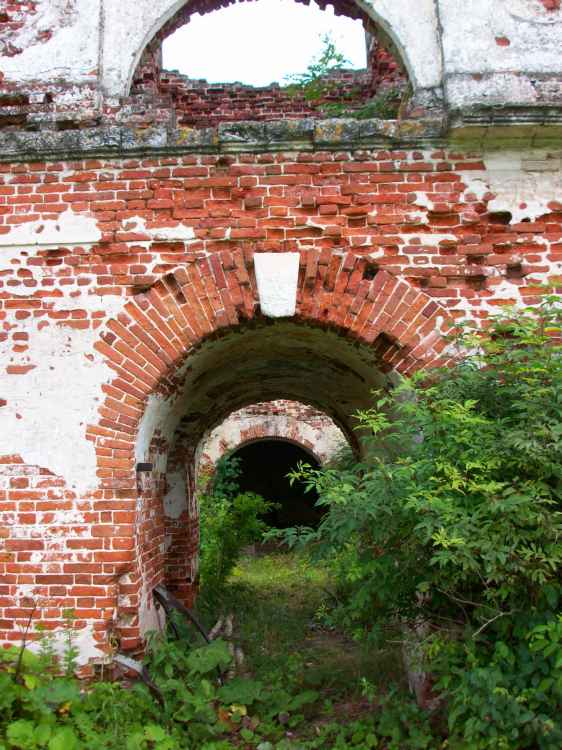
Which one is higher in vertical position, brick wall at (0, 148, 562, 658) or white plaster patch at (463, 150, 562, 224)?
white plaster patch at (463, 150, 562, 224)

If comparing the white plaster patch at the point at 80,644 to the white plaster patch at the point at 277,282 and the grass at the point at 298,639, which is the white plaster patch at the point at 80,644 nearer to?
the grass at the point at 298,639

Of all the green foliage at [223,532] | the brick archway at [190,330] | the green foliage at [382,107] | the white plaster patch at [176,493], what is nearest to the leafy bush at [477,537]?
the brick archway at [190,330]

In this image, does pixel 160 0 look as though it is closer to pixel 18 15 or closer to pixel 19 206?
pixel 18 15

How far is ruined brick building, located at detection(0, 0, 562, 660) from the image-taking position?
15.4 ft

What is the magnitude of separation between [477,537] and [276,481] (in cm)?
1557

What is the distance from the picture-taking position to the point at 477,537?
361cm

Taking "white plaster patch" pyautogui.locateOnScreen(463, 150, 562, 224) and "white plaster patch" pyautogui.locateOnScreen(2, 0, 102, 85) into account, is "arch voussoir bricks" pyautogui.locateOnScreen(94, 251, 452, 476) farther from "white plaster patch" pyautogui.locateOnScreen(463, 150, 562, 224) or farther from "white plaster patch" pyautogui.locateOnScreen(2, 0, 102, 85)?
"white plaster patch" pyautogui.locateOnScreen(2, 0, 102, 85)

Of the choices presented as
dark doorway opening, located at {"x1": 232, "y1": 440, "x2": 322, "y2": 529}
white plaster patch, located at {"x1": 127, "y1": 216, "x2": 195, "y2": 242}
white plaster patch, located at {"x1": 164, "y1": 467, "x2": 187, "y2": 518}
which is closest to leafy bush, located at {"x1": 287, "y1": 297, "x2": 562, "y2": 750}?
white plaster patch, located at {"x1": 127, "y1": 216, "x2": 195, "y2": 242}

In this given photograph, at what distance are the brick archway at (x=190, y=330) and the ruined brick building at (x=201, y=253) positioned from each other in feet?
0.04

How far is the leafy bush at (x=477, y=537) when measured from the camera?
353 centimetres

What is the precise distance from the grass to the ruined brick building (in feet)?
5.19

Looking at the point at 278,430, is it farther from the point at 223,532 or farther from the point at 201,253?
the point at 201,253

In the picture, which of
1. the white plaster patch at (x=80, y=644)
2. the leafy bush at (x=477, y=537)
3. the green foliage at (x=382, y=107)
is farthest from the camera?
the green foliage at (x=382, y=107)

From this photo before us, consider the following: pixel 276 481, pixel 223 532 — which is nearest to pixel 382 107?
pixel 223 532
